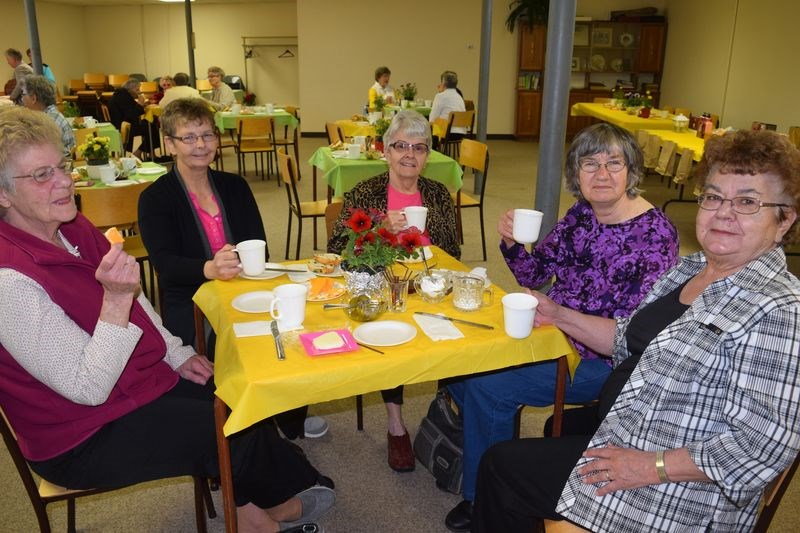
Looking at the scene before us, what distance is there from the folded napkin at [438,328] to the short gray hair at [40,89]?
15.0ft

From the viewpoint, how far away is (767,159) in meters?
1.42

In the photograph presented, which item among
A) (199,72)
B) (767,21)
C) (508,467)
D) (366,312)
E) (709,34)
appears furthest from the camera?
(199,72)

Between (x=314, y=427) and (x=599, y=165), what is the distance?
5.38 ft

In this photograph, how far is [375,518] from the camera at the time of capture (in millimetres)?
2225

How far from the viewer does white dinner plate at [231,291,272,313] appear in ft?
6.24

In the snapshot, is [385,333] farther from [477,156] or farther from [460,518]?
[477,156]

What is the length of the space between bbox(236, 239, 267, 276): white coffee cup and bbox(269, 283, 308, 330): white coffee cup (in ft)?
1.04

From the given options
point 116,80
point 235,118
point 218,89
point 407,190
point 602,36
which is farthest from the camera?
point 116,80

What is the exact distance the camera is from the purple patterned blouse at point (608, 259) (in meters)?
2.07

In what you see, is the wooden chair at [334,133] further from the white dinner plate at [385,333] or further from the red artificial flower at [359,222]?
the white dinner plate at [385,333]

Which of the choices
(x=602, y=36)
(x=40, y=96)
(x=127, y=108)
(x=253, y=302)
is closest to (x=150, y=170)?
(x=40, y=96)

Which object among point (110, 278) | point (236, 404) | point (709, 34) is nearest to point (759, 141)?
point (236, 404)

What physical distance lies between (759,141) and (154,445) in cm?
173

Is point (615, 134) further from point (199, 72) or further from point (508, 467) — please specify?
point (199, 72)
